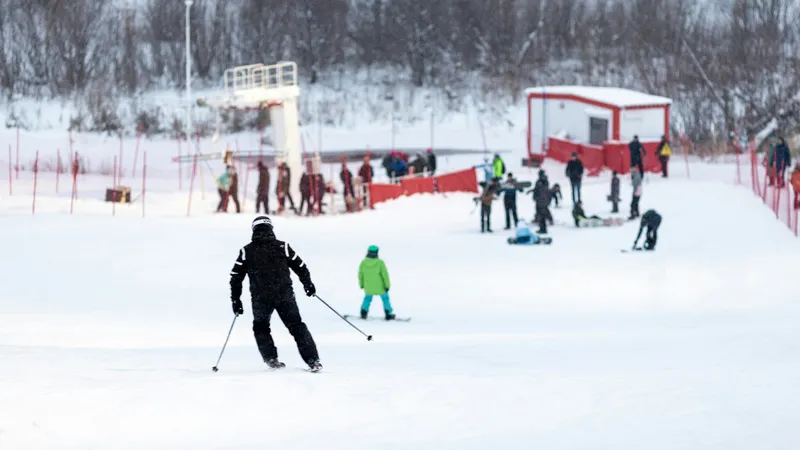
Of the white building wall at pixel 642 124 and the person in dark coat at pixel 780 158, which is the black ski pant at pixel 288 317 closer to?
the person in dark coat at pixel 780 158

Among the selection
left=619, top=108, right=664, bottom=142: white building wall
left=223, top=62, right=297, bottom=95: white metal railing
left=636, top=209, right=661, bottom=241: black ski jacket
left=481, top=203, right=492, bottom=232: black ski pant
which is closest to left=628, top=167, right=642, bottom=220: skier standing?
left=481, top=203, right=492, bottom=232: black ski pant

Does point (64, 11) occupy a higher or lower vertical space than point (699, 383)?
A: higher

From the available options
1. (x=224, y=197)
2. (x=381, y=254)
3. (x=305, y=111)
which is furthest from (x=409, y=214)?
(x=305, y=111)

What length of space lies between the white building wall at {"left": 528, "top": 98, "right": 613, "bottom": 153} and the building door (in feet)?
0.46

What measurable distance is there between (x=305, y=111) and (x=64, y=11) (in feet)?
45.6

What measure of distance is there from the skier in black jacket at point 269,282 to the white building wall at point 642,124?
26036 mm

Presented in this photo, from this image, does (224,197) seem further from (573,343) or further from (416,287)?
(573,343)

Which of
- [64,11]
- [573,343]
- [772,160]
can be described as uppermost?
[64,11]

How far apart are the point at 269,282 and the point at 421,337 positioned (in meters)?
4.10

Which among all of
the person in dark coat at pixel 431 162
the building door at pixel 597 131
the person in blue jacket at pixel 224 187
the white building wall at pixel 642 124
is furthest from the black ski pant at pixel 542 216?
the building door at pixel 597 131

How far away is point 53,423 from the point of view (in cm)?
785

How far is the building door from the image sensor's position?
1430 inches

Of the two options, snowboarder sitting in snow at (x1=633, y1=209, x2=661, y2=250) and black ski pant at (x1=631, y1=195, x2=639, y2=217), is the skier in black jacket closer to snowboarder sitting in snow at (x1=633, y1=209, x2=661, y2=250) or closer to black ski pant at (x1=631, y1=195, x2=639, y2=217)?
snowboarder sitting in snow at (x1=633, y1=209, x2=661, y2=250)

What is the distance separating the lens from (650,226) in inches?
848
